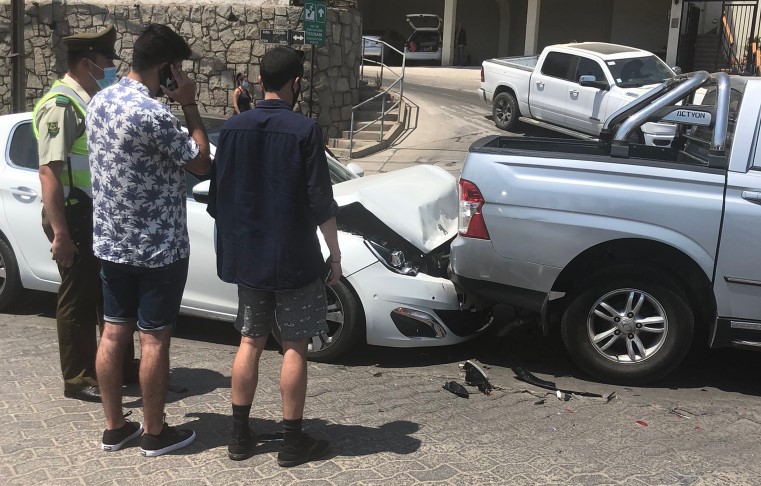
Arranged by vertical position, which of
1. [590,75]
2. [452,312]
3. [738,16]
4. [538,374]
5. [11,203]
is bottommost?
[538,374]

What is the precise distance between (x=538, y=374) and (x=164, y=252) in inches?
104

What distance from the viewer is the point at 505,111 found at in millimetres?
16422

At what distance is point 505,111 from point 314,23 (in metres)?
5.57

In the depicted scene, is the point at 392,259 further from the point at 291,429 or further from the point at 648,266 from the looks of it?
the point at 291,429

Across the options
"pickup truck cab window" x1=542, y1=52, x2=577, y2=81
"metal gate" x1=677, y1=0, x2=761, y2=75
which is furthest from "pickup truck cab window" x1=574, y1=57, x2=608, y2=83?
"metal gate" x1=677, y1=0, x2=761, y2=75

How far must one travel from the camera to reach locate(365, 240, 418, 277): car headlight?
5062 mm

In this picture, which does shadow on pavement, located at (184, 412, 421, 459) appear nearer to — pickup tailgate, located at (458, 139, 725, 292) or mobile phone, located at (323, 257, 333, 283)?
mobile phone, located at (323, 257, 333, 283)

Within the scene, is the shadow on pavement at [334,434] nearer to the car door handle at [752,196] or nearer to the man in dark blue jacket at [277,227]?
the man in dark blue jacket at [277,227]

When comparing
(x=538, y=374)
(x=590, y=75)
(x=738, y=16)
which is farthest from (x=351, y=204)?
(x=738, y=16)

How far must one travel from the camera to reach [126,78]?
3557mm

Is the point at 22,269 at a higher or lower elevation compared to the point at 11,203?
lower

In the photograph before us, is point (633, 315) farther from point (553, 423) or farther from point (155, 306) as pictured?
point (155, 306)

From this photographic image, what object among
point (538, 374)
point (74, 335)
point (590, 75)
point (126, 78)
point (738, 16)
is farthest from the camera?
point (738, 16)

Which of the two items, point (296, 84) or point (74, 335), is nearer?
point (296, 84)
